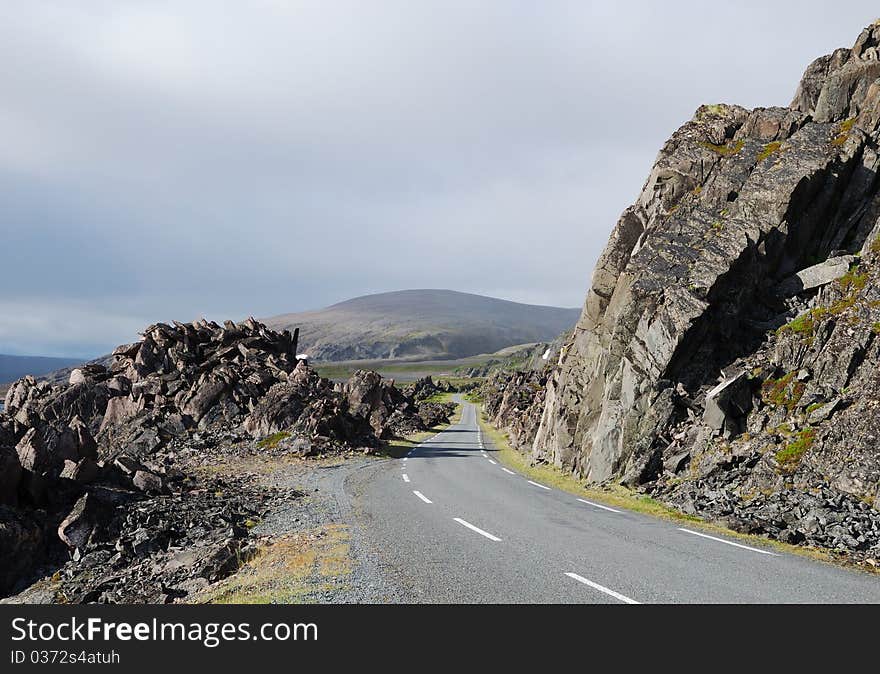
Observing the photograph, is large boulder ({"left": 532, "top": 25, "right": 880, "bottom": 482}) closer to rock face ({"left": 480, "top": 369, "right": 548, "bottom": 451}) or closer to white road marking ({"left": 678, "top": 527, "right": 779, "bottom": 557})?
white road marking ({"left": 678, "top": 527, "right": 779, "bottom": 557})

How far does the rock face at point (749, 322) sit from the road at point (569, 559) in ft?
11.7

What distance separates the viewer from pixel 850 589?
959 cm

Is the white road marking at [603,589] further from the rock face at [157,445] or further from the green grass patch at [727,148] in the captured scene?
the green grass patch at [727,148]

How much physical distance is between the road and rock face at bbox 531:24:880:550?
140 inches

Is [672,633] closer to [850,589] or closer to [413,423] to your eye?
[850,589]

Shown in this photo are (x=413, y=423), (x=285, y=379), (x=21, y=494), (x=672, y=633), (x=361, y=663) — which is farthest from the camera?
(x=413, y=423)

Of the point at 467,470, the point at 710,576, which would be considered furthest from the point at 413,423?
the point at 710,576

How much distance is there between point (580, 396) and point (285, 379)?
2547 cm

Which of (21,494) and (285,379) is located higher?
(285,379)

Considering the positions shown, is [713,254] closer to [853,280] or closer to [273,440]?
[853,280]

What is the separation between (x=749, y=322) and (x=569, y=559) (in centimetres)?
1992

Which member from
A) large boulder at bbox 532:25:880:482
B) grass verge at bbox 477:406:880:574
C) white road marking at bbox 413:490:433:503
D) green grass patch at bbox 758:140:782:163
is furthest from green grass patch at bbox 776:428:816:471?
green grass patch at bbox 758:140:782:163

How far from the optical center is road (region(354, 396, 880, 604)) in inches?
354

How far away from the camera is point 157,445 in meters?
36.2
